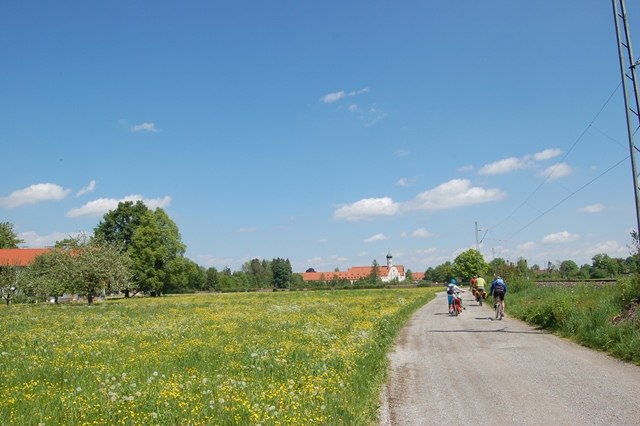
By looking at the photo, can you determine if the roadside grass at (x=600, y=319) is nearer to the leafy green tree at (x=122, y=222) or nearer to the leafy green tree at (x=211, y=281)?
the leafy green tree at (x=122, y=222)

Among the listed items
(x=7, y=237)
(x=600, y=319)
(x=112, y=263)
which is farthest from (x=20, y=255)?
(x=600, y=319)

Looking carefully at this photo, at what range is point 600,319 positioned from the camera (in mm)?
14211

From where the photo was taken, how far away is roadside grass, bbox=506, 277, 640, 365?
11.5 metres

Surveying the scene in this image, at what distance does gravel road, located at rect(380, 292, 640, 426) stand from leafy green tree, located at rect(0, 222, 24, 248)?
111 metres

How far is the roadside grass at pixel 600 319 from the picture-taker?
11539 millimetres

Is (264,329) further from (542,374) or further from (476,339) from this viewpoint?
(542,374)

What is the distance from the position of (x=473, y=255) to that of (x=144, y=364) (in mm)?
138964

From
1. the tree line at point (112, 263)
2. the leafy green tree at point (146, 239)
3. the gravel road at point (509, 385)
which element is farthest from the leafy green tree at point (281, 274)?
the gravel road at point (509, 385)

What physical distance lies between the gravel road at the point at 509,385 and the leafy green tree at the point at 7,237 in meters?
111

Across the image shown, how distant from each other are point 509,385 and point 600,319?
7228 mm

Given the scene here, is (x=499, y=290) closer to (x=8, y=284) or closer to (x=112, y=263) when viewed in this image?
(x=112, y=263)

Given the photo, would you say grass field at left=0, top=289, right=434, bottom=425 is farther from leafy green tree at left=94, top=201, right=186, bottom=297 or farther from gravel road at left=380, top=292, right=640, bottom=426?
leafy green tree at left=94, top=201, right=186, bottom=297

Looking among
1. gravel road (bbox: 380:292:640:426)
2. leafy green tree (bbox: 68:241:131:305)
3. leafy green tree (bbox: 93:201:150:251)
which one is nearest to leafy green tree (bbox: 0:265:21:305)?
leafy green tree (bbox: 68:241:131:305)

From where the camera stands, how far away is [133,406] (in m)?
7.05
